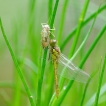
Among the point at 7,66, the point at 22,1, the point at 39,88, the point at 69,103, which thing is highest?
the point at 22,1

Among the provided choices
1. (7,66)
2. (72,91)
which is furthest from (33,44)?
(7,66)

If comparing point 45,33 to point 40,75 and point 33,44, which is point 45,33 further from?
point 33,44

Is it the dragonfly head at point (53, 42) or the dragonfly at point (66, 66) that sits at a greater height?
the dragonfly head at point (53, 42)

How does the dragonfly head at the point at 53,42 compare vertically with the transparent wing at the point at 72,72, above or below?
above

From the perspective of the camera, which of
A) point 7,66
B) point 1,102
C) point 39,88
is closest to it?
point 39,88

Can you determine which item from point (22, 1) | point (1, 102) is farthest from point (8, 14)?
point (1, 102)

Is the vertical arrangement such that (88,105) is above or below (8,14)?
below

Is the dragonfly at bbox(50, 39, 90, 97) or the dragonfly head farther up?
the dragonfly head

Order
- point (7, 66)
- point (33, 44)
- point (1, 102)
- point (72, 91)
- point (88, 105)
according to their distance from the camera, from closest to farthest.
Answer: point (88, 105), point (33, 44), point (72, 91), point (1, 102), point (7, 66)

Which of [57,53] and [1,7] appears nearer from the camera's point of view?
[57,53]
